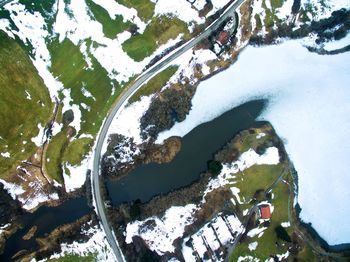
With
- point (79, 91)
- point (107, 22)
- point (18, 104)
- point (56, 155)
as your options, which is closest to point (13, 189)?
point (56, 155)

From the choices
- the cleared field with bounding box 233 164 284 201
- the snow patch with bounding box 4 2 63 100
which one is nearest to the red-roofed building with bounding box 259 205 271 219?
the cleared field with bounding box 233 164 284 201

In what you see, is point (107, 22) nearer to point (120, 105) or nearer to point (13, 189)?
point (120, 105)

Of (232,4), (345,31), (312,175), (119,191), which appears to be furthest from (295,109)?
(119,191)

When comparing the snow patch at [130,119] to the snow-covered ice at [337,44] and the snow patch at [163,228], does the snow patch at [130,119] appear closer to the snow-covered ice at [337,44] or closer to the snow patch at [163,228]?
the snow patch at [163,228]

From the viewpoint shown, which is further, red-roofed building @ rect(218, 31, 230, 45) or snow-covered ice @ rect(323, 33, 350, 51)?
snow-covered ice @ rect(323, 33, 350, 51)

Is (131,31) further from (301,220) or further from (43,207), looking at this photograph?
(301,220)

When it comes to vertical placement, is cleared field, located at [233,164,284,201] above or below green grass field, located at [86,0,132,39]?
below

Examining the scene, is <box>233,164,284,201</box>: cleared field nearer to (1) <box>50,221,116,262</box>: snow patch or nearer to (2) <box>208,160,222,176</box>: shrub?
(2) <box>208,160,222,176</box>: shrub

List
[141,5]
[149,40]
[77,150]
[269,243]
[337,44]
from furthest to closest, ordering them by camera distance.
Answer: [337,44] → [149,40] → [269,243] → [77,150] → [141,5]
